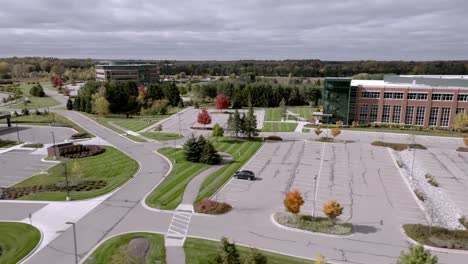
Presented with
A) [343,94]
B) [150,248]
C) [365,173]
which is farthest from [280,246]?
[343,94]

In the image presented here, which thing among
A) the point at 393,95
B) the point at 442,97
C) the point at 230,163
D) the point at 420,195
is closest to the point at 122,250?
the point at 230,163

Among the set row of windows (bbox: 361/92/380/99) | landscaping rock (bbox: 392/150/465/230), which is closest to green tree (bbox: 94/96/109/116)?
row of windows (bbox: 361/92/380/99)

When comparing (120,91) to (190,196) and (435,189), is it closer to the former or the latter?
(190,196)

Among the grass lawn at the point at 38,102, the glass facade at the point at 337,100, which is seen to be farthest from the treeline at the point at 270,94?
the grass lawn at the point at 38,102

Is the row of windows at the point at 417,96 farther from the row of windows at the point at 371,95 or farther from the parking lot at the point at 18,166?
the parking lot at the point at 18,166

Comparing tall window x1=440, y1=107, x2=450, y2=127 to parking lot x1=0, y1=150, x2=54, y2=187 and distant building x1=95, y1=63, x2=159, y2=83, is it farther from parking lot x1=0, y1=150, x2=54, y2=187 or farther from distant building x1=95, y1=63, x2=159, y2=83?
distant building x1=95, y1=63, x2=159, y2=83

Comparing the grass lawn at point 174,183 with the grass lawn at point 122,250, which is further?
the grass lawn at point 174,183
